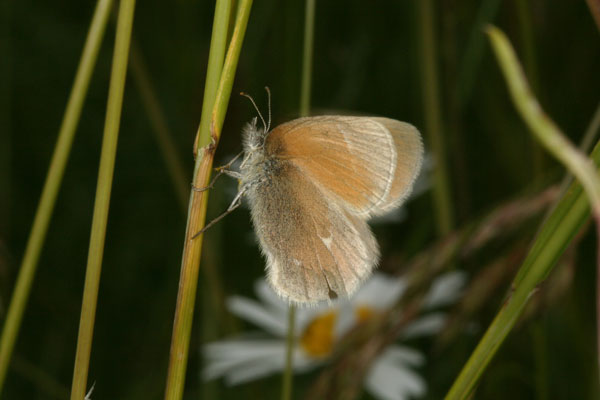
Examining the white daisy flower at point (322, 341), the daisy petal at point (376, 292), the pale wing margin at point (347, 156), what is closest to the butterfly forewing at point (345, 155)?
the pale wing margin at point (347, 156)

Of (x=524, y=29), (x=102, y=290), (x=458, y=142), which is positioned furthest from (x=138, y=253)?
(x=524, y=29)

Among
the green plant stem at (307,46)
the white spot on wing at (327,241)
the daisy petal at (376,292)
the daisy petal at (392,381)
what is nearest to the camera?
the green plant stem at (307,46)

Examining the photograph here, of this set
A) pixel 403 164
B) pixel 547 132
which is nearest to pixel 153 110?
pixel 403 164

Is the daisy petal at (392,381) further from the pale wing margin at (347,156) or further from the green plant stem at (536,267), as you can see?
the green plant stem at (536,267)

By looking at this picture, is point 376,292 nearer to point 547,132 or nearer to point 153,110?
point 153,110

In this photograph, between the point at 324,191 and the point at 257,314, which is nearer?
the point at 324,191

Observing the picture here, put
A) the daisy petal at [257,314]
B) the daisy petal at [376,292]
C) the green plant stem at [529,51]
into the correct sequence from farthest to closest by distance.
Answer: the daisy petal at [376,292] → the daisy petal at [257,314] → the green plant stem at [529,51]
